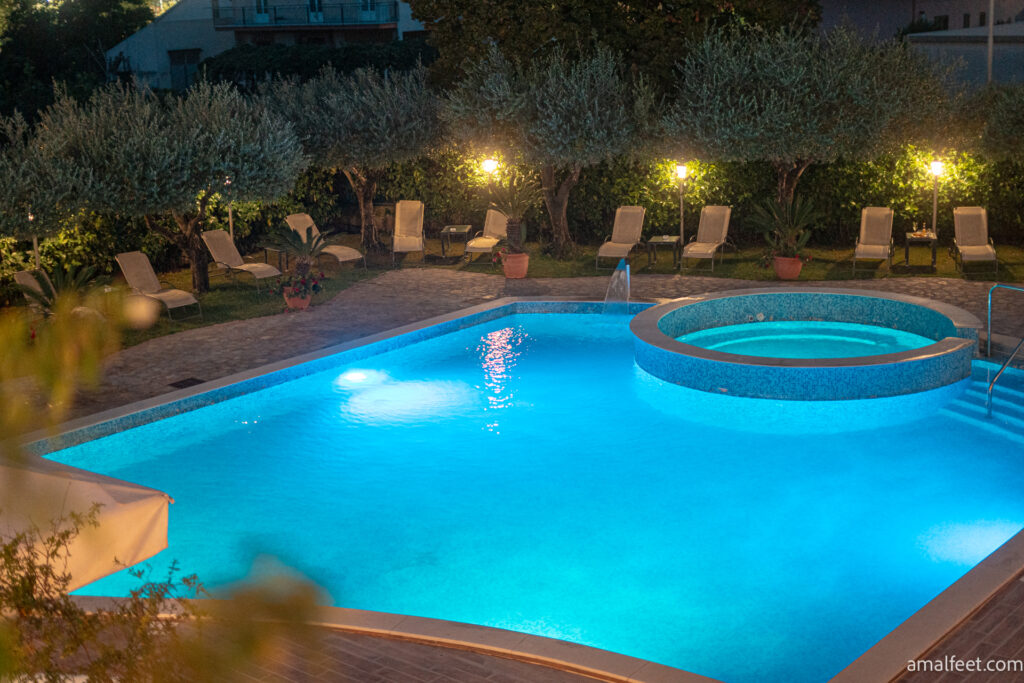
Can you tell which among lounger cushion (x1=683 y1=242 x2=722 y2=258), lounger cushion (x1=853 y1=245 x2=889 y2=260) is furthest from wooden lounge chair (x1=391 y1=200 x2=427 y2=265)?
lounger cushion (x1=853 y1=245 x2=889 y2=260)

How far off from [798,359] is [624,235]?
7.40m

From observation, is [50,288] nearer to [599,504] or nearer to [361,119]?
[361,119]

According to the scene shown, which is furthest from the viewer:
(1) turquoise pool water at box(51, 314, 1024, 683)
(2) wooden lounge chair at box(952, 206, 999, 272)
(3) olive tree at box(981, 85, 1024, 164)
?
(3) olive tree at box(981, 85, 1024, 164)

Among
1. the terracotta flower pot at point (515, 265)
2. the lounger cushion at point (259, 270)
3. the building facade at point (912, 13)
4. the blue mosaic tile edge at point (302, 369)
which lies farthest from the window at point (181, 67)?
the blue mosaic tile edge at point (302, 369)

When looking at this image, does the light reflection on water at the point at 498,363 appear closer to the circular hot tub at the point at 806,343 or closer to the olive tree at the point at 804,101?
the circular hot tub at the point at 806,343

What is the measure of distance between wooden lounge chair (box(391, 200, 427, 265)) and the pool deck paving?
2.36ft

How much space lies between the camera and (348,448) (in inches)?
400

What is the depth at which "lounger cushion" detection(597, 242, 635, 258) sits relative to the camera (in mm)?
17406

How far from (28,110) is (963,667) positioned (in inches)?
1139

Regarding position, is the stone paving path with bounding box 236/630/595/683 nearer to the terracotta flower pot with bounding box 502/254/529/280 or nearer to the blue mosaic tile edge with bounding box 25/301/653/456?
the blue mosaic tile edge with bounding box 25/301/653/456

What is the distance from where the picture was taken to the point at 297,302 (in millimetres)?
14906

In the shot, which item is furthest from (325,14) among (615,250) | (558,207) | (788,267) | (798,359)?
(798,359)

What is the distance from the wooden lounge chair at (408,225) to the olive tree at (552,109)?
1.70 m

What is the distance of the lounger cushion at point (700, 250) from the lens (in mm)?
16734
